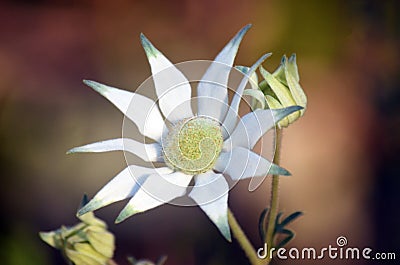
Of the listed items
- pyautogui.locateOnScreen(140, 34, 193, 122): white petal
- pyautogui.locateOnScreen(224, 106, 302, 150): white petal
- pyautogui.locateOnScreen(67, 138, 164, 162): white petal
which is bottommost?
pyautogui.locateOnScreen(67, 138, 164, 162): white petal

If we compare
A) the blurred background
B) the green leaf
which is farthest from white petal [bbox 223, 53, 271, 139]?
the blurred background

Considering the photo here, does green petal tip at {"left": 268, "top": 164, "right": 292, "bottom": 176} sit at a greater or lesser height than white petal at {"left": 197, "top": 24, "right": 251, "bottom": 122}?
lesser

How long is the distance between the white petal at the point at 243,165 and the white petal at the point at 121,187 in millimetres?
69

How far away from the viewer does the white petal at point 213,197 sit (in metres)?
0.48

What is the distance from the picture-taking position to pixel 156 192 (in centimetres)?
53

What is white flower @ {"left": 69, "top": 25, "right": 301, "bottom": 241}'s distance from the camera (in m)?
0.52

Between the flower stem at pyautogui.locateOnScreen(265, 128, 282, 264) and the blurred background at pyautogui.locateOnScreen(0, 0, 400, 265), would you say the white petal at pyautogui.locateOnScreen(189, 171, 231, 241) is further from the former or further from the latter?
the blurred background at pyautogui.locateOnScreen(0, 0, 400, 265)

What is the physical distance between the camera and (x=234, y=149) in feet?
1.83

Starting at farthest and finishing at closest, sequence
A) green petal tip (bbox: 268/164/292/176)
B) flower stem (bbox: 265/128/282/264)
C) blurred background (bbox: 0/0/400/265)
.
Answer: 1. blurred background (bbox: 0/0/400/265)
2. flower stem (bbox: 265/128/282/264)
3. green petal tip (bbox: 268/164/292/176)

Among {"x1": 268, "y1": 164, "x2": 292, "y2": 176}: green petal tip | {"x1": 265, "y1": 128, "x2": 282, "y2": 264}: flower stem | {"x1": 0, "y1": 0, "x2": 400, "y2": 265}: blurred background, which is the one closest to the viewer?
{"x1": 268, "y1": 164, "x2": 292, "y2": 176}: green petal tip

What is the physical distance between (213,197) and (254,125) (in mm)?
76

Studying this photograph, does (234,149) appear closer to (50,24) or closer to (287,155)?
(287,155)

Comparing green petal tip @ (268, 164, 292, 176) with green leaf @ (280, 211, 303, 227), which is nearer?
green petal tip @ (268, 164, 292, 176)

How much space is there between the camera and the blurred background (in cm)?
130
